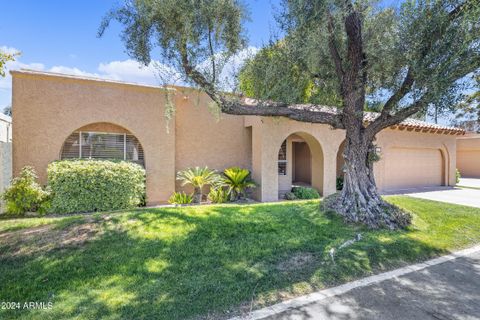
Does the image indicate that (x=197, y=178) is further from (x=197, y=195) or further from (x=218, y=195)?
(x=218, y=195)

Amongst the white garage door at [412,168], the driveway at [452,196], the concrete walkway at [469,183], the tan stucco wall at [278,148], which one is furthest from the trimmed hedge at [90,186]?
the concrete walkway at [469,183]

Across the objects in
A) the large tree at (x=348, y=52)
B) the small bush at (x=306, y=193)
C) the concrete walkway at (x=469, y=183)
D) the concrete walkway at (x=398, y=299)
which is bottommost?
the concrete walkway at (x=398, y=299)

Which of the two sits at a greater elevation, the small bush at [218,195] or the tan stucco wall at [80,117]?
the tan stucco wall at [80,117]

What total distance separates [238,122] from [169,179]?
4.90 metres

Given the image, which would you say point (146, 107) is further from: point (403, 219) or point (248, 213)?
point (403, 219)

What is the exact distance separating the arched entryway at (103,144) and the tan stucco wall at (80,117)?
0.52 m

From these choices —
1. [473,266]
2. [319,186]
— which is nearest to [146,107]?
[319,186]

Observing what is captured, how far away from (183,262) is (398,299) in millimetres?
3603

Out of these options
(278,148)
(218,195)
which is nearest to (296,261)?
(218,195)

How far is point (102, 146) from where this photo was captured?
39.1 feet

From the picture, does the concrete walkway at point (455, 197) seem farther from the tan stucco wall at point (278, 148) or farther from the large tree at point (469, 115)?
the tan stucco wall at point (278, 148)

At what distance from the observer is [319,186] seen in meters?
14.8

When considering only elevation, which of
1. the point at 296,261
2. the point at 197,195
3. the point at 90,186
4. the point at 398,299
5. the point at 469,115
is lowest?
the point at 398,299

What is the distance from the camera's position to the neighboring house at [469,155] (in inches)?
1126
